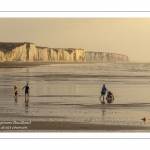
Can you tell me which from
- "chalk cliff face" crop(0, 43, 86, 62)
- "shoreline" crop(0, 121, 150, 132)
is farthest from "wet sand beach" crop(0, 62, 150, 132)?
"chalk cliff face" crop(0, 43, 86, 62)

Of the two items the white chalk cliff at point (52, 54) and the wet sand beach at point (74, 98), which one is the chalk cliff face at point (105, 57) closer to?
the white chalk cliff at point (52, 54)

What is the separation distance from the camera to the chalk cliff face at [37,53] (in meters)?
14.4

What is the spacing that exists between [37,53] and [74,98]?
181cm

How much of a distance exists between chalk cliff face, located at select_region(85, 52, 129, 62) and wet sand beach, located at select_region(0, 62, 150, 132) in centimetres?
19

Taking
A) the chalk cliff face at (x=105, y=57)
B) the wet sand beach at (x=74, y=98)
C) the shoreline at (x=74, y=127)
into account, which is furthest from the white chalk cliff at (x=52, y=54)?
the shoreline at (x=74, y=127)

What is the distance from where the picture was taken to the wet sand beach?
46.4 ft

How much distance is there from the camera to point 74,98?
15.0 metres

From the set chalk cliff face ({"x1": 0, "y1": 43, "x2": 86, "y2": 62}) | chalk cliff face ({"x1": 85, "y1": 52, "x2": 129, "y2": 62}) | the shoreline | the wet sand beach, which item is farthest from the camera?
chalk cliff face ({"x1": 85, "y1": 52, "x2": 129, "y2": 62})

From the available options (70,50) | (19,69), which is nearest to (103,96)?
(70,50)

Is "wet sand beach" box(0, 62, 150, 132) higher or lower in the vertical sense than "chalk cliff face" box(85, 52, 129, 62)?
lower

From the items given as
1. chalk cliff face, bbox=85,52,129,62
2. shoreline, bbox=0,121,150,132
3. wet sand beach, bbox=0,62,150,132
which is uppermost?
chalk cliff face, bbox=85,52,129,62

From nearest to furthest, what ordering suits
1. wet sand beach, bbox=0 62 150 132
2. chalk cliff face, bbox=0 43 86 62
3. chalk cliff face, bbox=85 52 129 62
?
wet sand beach, bbox=0 62 150 132 < chalk cliff face, bbox=0 43 86 62 < chalk cliff face, bbox=85 52 129 62

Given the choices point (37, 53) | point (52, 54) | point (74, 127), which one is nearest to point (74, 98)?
point (74, 127)

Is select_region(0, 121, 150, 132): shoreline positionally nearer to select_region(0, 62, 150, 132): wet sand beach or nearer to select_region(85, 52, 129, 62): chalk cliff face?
select_region(0, 62, 150, 132): wet sand beach
